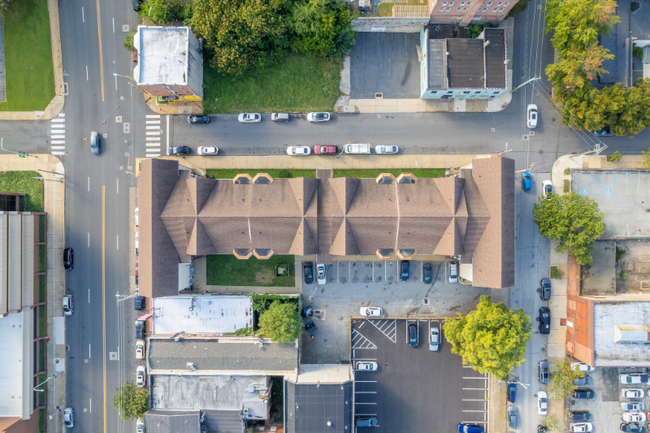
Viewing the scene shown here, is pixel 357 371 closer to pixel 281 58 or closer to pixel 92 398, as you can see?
pixel 92 398

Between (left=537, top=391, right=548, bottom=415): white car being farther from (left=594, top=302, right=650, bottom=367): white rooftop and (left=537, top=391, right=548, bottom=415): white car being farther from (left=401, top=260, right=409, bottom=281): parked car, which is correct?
(left=401, top=260, right=409, bottom=281): parked car

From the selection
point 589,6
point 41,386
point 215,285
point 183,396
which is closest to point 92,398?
point 41,386

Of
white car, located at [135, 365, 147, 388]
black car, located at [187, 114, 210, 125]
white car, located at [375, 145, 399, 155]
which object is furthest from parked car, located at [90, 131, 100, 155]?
white car, located at [375, 145, 399, 155]

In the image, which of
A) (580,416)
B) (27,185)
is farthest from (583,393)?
(27,185)

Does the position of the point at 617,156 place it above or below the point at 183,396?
above

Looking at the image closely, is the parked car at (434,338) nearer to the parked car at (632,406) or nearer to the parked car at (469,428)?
the parked car at (469,428)
